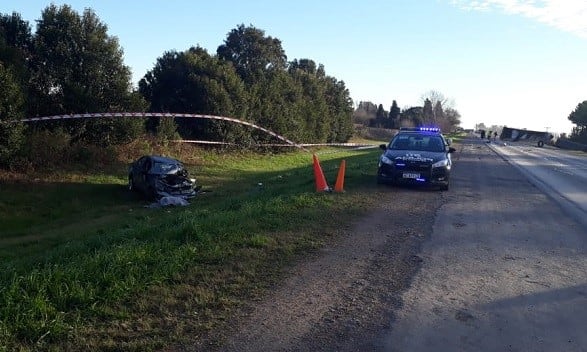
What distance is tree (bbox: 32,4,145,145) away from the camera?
21312mm

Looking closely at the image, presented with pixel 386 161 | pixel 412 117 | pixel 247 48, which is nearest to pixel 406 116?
pixel 412 117

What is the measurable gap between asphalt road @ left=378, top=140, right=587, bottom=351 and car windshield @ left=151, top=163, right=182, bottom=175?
10.6 m

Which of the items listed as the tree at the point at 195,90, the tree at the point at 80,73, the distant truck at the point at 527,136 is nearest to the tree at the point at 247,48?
the tree at the point at 195,90

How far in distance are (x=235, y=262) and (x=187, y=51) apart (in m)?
26.5

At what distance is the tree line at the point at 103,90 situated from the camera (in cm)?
1858

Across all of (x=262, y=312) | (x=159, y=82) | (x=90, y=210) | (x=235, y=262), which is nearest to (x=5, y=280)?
(x=235, y=262)

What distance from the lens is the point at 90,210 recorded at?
16.9 metres

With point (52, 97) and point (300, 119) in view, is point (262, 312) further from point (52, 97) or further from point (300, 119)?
point (300, 119)

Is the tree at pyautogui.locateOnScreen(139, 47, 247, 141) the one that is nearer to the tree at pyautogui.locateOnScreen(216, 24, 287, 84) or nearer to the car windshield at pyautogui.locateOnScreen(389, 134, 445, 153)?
the car windshield at pyautogui.locateOnScreen(389, 134, 445, 153)

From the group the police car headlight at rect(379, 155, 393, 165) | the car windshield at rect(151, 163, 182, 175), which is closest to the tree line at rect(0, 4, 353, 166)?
the car windshield at rect(151, 163, 182, 175)

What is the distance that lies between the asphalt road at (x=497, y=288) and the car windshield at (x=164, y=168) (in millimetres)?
10626

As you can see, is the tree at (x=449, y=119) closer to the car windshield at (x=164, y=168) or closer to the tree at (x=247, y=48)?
the tree at (x=247, y=48)

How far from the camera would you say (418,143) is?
15.4m

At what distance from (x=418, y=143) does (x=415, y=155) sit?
4.07 ft
